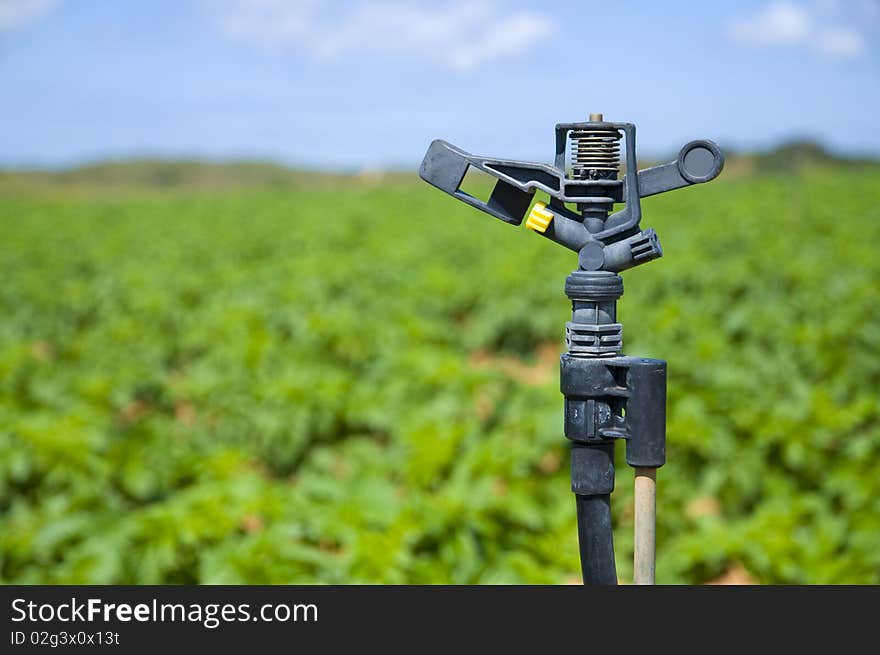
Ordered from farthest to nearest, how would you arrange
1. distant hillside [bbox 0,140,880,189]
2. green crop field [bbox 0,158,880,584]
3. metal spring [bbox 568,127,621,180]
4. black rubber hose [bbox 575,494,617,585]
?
distant hillside [bbox 0,140,880,189] → green crop field [bbox 0,158,880,584] → black rubber hose [bbox 575,494,617,585] → metal spring [bbox 568,127,621,180]

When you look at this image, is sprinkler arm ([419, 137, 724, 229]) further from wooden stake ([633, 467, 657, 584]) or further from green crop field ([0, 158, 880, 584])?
green crop field ([0, 158, 880, 584])

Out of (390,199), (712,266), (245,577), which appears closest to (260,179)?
(390,199)

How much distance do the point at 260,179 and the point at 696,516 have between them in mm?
116734

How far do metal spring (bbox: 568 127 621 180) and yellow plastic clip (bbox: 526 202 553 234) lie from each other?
9 centimetres

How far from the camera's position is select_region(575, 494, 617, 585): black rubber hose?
165 cm

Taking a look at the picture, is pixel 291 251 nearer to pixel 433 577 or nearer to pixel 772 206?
pixel 772 206

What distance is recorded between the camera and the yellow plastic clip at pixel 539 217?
1.59m

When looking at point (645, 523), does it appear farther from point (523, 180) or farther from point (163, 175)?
point (163, 175)

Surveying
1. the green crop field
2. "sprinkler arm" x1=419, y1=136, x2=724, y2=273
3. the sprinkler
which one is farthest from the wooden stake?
the green crop field

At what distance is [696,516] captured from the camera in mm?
5527

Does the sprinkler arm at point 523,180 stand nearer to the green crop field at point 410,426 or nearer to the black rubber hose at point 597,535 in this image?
the black rubber hose at point 597,535
